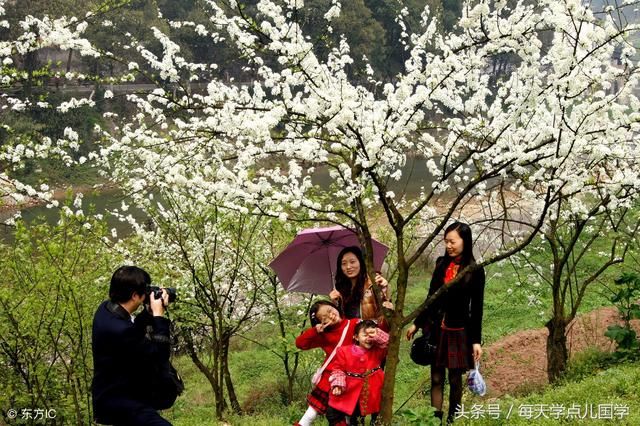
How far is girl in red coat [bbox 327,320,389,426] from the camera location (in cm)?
493

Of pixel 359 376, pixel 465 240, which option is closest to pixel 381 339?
pixel 359 376

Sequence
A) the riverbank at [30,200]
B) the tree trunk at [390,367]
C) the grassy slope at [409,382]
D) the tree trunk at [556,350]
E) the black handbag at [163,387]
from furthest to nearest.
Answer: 1. the riverbank at [30,200]
2. the tree trunk at [556,350]
3. the grassy slope at [409,382]
4. the tree trunk at [390,367]
5. the black handbag at [163,387]

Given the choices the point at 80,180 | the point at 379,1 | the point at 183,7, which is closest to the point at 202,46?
the point at 183,7

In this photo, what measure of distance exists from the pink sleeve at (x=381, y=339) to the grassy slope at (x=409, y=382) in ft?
3.67

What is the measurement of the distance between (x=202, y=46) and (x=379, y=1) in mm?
15070

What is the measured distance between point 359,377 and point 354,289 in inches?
28.7

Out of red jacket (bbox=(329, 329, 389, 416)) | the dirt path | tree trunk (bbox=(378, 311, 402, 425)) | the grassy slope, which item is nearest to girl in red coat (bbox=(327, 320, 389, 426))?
red jacket (bbox=(329, 329, 389, 416))

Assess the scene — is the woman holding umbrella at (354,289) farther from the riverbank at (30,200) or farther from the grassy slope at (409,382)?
the riverbank at (30,200)

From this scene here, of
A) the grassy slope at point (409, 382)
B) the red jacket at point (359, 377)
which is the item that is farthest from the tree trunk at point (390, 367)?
the grassy slope at point (409, 382)

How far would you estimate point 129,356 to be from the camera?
3.87m

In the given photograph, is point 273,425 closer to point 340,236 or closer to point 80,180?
point 340,236

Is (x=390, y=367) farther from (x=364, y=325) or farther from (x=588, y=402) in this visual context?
(x=588, y=402)

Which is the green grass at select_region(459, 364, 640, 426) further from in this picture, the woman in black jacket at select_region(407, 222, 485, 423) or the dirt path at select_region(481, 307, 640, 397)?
the dirt path at select_region(481, 307, 640, 397)

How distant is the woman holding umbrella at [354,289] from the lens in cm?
521
